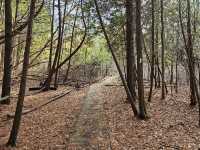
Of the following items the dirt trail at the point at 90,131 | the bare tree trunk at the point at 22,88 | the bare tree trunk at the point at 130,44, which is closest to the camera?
the bare tree trunk at the point at 22,88

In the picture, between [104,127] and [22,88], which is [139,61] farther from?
[22,88]

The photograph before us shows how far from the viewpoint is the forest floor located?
41.4 feet

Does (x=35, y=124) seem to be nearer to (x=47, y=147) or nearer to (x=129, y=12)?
(x=47, y=147)

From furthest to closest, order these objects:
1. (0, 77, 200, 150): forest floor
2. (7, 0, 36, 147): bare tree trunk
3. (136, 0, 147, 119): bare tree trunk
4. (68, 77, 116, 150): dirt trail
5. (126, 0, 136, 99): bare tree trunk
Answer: (126, 0, 136, 99): bare tree trunk
(136, 0, 147, 119): bare tree trunk
(0, 77, 200, 150): forest floor
(68, 77, 116, 150): dirt trail
(7, 0, 36, 147): bare tree trunk

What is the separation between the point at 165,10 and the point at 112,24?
4.91 meters

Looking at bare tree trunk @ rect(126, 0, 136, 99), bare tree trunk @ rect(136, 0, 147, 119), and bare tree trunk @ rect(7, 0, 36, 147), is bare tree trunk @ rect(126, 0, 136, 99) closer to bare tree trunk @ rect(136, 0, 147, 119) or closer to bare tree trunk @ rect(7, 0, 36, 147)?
bare tree trunk @ rect(136, 0, 147, 119)

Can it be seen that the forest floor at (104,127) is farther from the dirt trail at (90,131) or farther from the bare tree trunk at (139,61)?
the bare tree trunk at (139,61)

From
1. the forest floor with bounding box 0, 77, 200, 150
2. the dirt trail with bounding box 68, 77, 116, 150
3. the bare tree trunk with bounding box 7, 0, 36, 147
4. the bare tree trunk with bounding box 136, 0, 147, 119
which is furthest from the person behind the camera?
the bare tree trunk with bounding box 136, 0, 147, 119

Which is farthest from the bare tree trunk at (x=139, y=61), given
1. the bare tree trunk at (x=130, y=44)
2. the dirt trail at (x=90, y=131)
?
the bare tree trunk at (x=130, y=44)

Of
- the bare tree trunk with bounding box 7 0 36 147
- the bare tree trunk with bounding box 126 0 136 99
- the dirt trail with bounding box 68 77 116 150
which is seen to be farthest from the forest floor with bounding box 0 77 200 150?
the bare tree trunk with bounding box 126 0 136 99


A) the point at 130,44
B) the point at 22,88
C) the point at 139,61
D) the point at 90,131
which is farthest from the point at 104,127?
the point at 130,44

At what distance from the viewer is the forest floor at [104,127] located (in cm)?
1262

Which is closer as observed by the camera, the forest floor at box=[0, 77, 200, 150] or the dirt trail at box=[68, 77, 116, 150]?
the dirt trail at box=[68, 77, 116, 150]

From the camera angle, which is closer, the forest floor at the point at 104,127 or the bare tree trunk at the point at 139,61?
the forest floor at the point at 104,127
